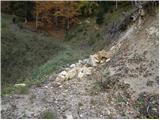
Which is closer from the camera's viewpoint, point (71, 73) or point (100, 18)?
point (71, 73)

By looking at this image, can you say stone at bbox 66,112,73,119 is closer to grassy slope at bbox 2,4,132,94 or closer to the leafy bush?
the leafy bush

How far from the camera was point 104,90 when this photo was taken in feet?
57.4

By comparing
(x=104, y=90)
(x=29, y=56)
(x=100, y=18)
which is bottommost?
(x=29, y=56)

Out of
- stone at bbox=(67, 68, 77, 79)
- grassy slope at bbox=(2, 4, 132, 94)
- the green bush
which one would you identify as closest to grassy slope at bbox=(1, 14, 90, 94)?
grassy slope at bbox=(2, 4, 132, 94)

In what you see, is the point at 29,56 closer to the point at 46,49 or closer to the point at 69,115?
the point at 46,49

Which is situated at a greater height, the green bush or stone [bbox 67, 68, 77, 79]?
stone [bbox 67, 68, 77, 79]

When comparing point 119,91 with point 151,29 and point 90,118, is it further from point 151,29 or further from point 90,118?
point 151,29

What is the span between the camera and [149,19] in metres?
23.0

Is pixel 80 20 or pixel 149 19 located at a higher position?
pixel 149 19

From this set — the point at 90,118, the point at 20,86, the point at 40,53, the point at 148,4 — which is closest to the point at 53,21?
the point at 40,53

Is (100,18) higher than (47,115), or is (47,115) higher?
(47,115)

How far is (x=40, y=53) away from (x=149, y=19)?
39.9 ft

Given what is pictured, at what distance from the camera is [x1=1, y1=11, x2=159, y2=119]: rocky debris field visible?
51.4ft

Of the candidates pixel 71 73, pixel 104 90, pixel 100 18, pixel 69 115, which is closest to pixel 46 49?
pixel 100 18
